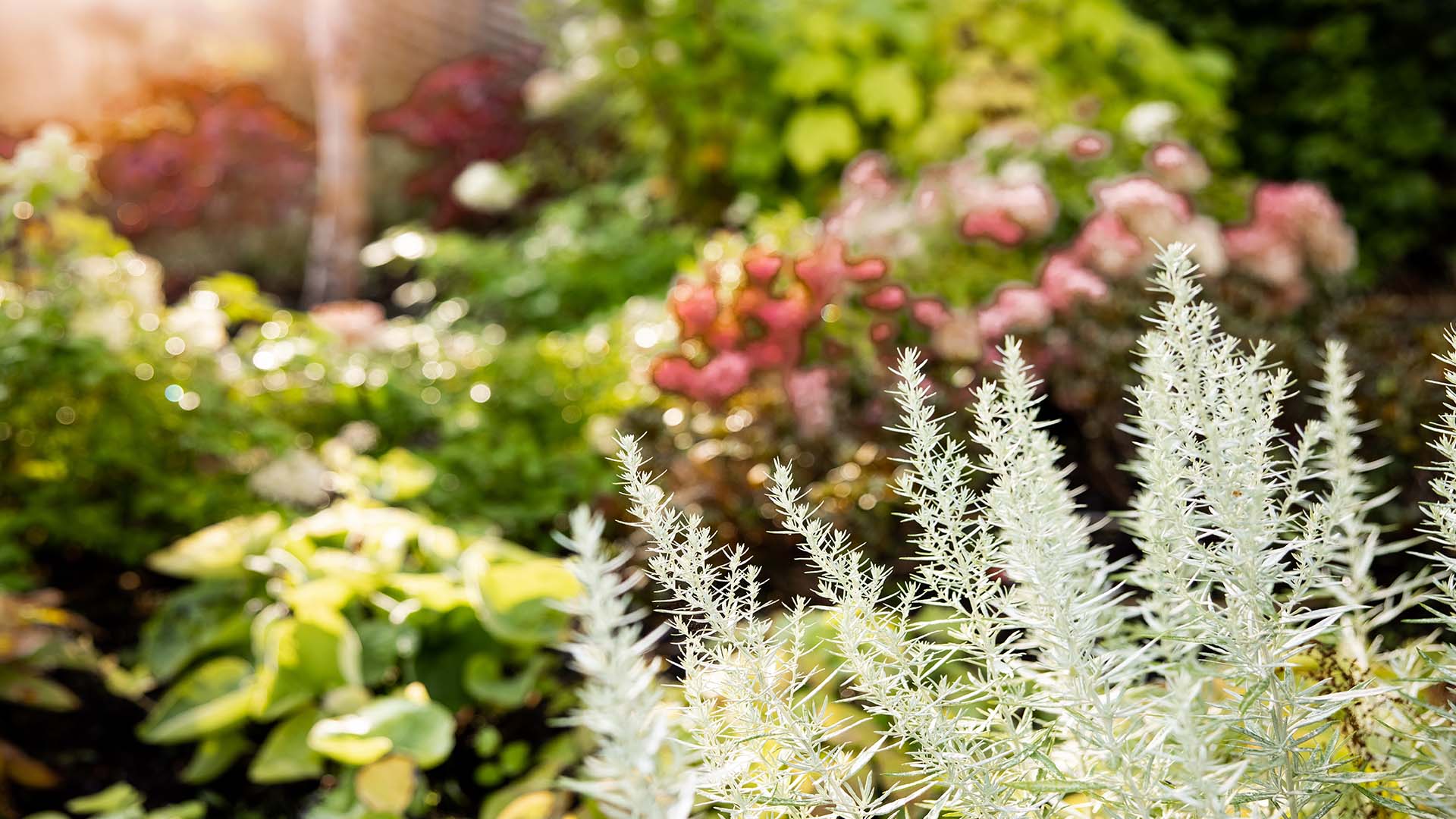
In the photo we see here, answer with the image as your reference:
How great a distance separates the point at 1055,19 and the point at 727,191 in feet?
6.45

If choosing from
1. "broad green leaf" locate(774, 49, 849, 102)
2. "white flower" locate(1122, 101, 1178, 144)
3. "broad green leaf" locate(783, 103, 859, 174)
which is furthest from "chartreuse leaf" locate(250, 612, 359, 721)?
"broad green leaf" locate(774, 49, 849, 102)

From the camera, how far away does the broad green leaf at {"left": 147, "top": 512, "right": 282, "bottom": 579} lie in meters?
2.01

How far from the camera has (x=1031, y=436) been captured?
2.39 ft

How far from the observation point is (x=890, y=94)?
16.4 ft

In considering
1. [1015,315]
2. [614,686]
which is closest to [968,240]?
[1015,315]

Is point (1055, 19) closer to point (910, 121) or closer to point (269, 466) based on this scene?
point (910, 121)

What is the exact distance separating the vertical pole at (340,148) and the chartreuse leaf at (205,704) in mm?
3780

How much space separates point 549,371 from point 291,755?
1608 mm

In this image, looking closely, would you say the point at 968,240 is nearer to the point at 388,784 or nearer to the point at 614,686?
the point at 388,784

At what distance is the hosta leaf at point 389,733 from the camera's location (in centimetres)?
148

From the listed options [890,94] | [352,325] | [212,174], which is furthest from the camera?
[212,174]

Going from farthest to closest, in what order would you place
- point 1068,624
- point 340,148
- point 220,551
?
point 340,148
point 220,551
point 1068,624

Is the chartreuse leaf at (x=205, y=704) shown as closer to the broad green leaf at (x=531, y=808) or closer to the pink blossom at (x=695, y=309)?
the broad green leaf at (x=531, y=808)

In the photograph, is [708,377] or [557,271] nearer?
[708,377]
